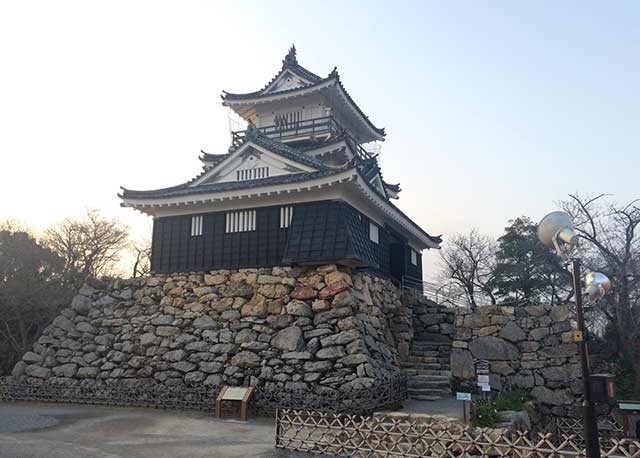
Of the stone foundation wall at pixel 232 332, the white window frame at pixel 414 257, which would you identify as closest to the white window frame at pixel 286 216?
the stone foundation wall at pixel 232 332

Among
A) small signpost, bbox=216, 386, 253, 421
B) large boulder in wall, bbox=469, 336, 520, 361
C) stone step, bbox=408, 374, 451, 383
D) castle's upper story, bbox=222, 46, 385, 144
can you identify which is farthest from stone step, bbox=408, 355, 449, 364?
castle's upper story, bbox=222, 46, 385, 144

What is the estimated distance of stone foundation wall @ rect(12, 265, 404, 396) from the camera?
570 inches

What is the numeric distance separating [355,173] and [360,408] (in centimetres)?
685

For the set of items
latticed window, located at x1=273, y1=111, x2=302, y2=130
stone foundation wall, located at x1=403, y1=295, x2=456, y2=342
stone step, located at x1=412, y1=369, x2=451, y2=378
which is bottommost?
stone step, located at x1=412, y1=369, x2=451, y2=378

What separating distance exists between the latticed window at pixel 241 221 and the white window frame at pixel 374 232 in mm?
4345

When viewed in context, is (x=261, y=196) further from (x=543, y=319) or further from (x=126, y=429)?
(x=543, y=319)

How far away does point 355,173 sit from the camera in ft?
50.0

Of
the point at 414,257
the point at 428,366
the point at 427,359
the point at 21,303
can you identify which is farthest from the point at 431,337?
the point at 21,303

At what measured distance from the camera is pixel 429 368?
1722 centimetres

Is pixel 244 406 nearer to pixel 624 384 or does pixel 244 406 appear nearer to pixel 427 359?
pixel 427 359

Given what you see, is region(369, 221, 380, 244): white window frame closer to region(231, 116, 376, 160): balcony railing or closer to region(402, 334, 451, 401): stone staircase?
region(402, 334, 451, 401): stone staircase

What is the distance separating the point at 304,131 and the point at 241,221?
811cm

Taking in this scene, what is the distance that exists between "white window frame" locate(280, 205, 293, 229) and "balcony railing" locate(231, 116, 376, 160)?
688cm

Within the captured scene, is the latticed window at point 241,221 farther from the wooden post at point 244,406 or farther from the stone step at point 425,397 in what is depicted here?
the stone step at point 425,397
